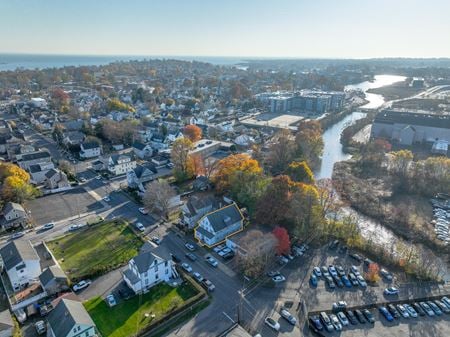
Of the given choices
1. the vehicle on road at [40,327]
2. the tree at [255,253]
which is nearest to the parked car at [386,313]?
the tree at [255,253]

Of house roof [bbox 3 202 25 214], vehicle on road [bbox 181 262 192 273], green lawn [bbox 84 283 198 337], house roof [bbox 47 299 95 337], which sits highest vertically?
house roof [bbox 3 202 25 214]

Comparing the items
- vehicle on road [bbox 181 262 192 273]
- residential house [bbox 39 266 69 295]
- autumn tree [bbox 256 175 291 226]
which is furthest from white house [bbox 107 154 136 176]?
autumn tree [bbox 256 175 291 226]

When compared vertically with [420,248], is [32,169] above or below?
above

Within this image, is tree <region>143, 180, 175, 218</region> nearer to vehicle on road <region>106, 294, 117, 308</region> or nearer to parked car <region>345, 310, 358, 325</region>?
vehicle on road <region>106, 294, 117, 308</region>

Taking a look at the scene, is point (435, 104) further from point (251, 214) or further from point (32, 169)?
point (32, 169)

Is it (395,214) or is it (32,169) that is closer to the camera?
(395,214)

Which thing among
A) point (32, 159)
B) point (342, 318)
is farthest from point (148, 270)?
point (32, 159)

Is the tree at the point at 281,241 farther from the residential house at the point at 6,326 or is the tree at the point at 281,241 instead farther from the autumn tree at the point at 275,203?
the residential house at the point at 6,326

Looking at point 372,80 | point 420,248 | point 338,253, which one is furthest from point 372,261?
point 372,80
